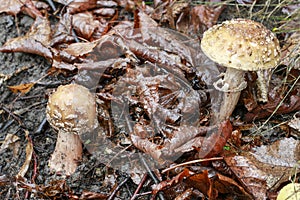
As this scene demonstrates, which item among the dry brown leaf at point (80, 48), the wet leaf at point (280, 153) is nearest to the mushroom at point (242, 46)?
the wet leaf at point (280, 153)

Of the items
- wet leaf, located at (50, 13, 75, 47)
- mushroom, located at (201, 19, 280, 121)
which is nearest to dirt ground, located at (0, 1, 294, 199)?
wet leaf, located at (50, 13, 75, 47)

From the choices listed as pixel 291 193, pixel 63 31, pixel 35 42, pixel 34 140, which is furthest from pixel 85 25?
pixel 291 193

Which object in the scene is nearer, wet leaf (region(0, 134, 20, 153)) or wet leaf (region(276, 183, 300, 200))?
wet leaf (region(276, 183, 300, 200))

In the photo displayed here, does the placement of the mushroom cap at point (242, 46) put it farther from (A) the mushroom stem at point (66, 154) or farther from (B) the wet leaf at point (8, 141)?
(B) the wet leaf at point (8, 141)

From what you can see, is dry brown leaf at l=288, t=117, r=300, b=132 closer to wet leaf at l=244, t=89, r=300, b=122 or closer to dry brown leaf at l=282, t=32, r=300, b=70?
wet leaf at l=244, t=89, r=300, b=122

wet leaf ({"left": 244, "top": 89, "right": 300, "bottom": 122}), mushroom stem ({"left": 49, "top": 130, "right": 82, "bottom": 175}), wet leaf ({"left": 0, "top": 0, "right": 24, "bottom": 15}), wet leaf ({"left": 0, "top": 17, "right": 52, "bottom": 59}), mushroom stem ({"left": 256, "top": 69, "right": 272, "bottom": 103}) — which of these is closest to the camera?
mushroom stem ({"left": 49, "top": 130, "right": 82, "bottom": 175})
